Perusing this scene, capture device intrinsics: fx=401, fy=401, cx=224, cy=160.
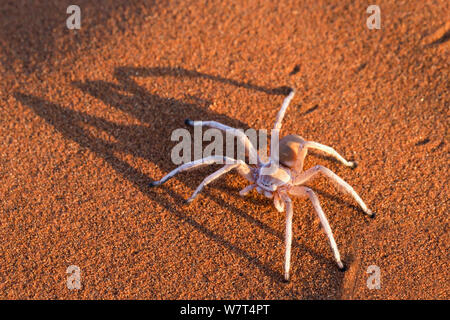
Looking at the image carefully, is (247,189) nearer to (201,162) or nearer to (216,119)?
(201,162)

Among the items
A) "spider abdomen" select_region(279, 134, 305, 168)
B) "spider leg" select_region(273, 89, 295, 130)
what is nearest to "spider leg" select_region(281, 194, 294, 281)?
"spider abdomen" select_region(279, 134, 305, 168)

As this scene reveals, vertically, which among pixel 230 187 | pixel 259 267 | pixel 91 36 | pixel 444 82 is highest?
pixel 91 36

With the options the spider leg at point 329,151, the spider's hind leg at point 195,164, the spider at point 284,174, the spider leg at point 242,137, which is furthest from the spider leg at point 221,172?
the spider leg at point 329,151

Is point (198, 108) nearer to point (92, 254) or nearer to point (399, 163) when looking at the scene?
point (92, 254)

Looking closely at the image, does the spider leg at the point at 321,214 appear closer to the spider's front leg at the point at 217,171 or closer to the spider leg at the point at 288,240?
the spider leg at the point at 288,240

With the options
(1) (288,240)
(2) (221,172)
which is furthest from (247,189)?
(1) (288,240)

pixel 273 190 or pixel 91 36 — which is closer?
pixel 273 190
